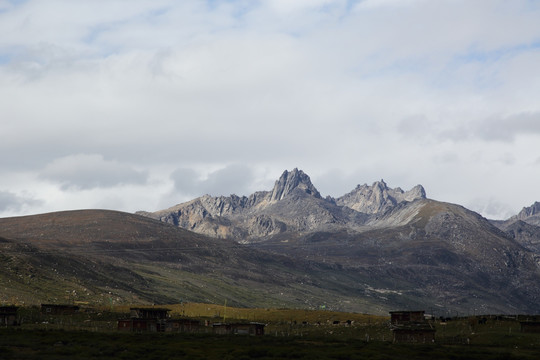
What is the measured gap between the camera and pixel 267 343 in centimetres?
13362

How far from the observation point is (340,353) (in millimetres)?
118250

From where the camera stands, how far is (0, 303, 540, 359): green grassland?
113 metres

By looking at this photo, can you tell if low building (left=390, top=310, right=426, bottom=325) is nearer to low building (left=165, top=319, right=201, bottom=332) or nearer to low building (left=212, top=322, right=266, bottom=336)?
low building (left=212, top=322, right=266, bottom=336)

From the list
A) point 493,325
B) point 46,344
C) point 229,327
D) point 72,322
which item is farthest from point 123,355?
point 493,325

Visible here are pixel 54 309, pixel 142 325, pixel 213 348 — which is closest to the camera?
pixel 213 348

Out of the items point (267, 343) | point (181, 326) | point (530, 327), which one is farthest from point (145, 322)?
point (530, 327)

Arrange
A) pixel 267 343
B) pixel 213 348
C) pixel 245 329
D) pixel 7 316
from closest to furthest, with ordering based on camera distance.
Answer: pixel 213 348
pixel 267 343
pixel 7 316
pixel 245 329

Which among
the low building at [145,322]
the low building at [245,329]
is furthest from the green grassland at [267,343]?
the low building at [245,329]

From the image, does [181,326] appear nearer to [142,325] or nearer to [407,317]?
[142,325]

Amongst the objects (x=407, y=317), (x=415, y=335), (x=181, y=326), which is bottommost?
(x=415, y=335)

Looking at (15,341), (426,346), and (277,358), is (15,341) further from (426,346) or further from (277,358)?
(426,346)

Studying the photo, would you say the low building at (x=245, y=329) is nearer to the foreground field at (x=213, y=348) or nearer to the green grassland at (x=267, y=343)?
the green grassland at (x=267, y=343)

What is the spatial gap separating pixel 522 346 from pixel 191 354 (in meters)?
63.5

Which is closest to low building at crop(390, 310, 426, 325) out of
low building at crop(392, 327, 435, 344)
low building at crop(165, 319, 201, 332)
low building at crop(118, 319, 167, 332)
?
low building at crop(392, 327, 435, 344)
